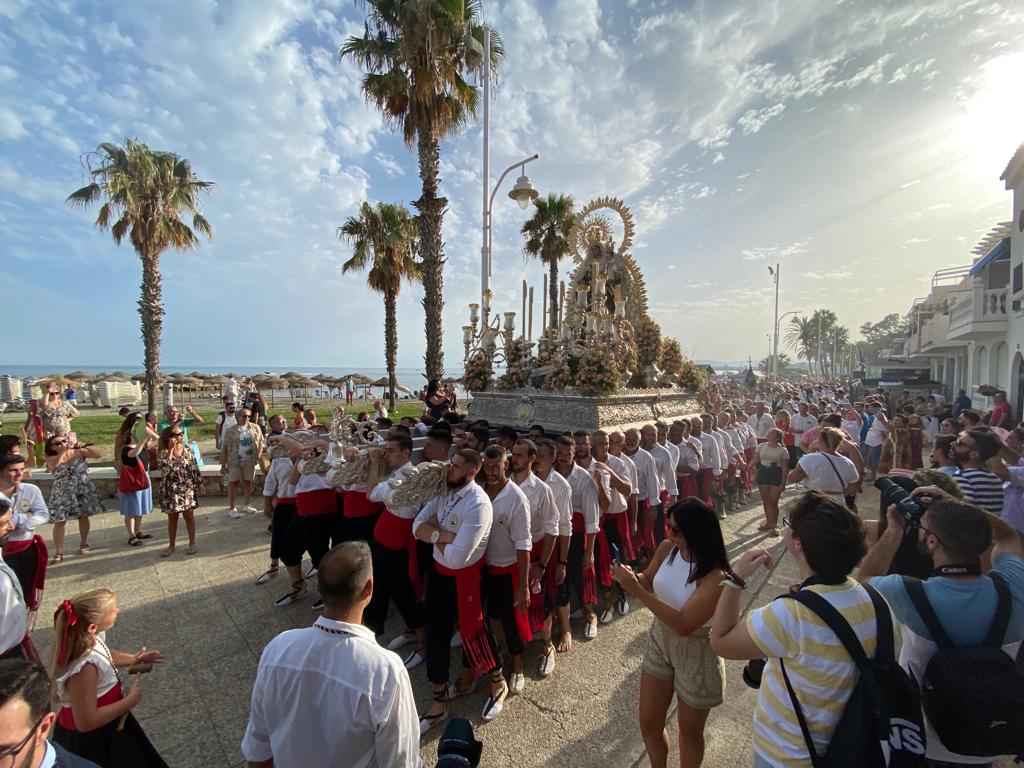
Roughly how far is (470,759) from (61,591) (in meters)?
6.41

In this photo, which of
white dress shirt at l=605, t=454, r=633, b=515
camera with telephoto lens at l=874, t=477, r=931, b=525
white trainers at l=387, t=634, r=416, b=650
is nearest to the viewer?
camera with telephoto lens at l=874, t=477, r=931, b=525

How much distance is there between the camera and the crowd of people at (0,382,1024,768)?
1.74 m

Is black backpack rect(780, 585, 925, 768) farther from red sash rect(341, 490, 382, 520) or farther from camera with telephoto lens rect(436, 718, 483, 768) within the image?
red sash rect(341, 490, 382, 520)

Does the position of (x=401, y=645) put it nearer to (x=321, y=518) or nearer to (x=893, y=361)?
(x=321, y=518)

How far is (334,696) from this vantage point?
171cm

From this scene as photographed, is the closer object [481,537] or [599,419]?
[481,537]

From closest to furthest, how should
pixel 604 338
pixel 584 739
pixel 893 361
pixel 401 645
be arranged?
pixel 584 739 < pixel 401 645 < pixel 604 338 < pixel 893 361

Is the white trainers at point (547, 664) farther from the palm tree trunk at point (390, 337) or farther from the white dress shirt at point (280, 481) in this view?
the palm tree trunk at point (390, 337)

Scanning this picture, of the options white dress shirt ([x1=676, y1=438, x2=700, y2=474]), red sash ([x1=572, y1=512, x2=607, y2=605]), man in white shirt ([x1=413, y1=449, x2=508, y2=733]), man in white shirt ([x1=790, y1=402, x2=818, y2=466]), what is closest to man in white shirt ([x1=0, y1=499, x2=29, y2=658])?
man in white shirt ([x1=413, y1=449, x2=508, y2=733])

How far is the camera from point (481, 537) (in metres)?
3.25

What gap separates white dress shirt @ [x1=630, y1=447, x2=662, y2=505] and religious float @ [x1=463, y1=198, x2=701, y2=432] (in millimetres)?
2765

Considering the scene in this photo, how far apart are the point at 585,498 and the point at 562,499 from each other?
15.3 inches

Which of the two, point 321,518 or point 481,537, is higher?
point 481,537

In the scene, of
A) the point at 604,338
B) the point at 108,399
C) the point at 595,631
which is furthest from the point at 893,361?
the point at 108,399
